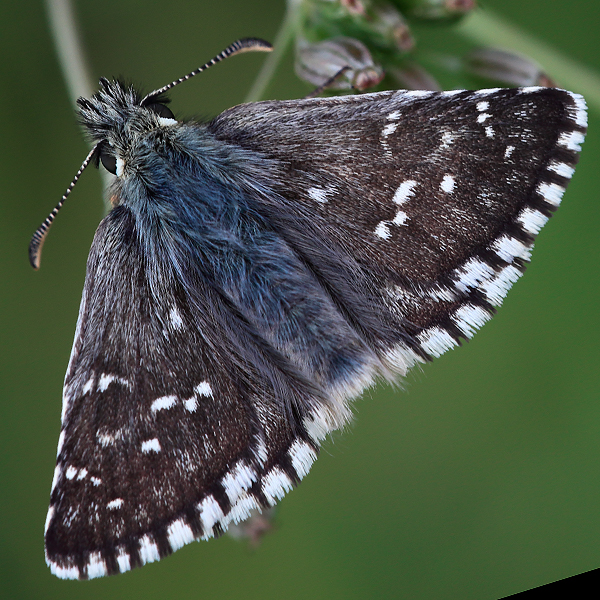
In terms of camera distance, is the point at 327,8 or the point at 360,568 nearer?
the point at 327,8

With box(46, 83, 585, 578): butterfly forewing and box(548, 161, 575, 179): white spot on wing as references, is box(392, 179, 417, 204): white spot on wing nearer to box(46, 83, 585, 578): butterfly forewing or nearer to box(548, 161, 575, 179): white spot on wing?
box(46, 83, 585, 578): butterfly forewing

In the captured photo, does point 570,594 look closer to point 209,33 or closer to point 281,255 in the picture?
point 281,255

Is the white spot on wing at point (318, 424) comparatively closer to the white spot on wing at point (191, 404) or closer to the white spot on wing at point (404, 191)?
the white spot on wing at point (191, 404)

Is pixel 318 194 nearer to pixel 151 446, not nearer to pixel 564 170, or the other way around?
pixel 564 170

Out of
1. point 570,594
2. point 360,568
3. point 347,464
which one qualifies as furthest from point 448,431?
point 570,594

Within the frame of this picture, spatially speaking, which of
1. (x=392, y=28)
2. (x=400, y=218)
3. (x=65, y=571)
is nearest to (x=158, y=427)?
(x=65, y=571)

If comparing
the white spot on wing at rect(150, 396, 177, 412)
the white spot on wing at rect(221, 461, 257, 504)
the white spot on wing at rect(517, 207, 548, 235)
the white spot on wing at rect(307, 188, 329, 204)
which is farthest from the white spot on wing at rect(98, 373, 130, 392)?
the white spot on wing at rect(517, 207, 548, 235)

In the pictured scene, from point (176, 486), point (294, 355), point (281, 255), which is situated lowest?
point (176, 486)
